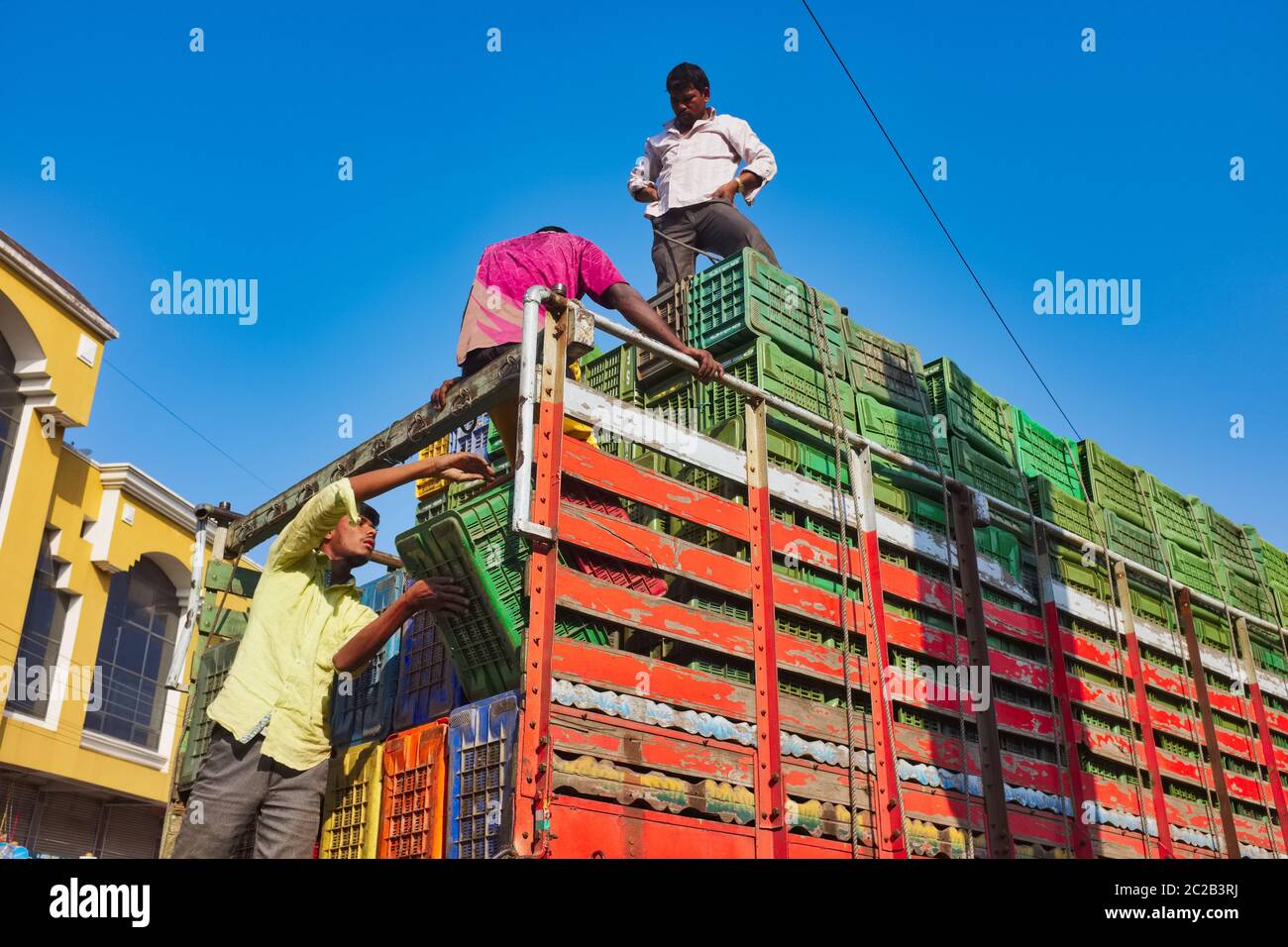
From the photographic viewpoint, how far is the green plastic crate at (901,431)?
7.27 m

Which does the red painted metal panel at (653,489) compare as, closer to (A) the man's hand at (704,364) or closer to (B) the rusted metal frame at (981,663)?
(A) the man's hand at (704,364)

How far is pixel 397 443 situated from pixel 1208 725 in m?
6.82

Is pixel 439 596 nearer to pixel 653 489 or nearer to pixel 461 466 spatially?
pixel 461 466

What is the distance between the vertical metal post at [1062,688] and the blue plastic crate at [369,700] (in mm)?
4353

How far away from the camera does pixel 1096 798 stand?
7.30 meters

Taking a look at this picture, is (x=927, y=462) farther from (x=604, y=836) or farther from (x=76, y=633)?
(x=76, y=633)

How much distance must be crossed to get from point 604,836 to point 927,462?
3.98m

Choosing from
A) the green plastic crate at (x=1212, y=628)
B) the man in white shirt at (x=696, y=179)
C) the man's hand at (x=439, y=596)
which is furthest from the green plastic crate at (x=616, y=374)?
the green plastic crate at (x=1212, y=628)

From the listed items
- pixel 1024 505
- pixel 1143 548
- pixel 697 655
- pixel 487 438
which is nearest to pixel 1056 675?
pixel 1024 505

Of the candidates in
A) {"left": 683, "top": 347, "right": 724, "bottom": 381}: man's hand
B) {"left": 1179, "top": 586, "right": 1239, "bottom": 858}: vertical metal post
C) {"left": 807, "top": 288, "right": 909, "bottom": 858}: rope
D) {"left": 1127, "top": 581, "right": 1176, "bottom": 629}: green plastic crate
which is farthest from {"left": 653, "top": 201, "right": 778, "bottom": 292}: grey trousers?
{"left": 1179, "top": 586, "right": 1239, "bottom": 858}: vertical metal post

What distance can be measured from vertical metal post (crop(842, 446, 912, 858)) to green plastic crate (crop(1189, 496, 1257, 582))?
5584mm

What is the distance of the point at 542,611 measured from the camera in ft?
15.7

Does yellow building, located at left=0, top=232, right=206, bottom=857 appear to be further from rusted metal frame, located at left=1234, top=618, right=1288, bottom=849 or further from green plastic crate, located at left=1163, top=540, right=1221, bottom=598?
rusted metal frame, located at left=1234, top=618, right=1288, bottom=849

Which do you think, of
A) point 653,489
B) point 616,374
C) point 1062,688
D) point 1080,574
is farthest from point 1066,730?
point 616,374
